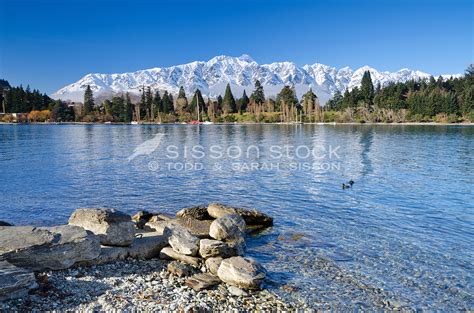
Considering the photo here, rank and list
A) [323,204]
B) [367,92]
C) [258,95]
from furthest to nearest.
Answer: [258,95], [367,92], [323,204]

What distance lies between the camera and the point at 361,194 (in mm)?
20953

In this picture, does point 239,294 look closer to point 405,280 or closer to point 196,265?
point 196,265

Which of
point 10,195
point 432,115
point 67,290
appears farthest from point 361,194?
point 432,115

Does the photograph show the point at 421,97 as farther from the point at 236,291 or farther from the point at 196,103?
the point at 236,291

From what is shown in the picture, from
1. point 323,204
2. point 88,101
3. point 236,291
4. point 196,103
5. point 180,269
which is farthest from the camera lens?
point 88,101

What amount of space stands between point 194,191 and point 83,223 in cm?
1048

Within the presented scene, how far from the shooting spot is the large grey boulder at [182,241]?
1113cm

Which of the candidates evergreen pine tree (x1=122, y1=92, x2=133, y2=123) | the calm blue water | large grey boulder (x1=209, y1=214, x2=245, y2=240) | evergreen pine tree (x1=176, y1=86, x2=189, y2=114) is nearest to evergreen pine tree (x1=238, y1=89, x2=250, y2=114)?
evergreen pine tree (x1=176, y1=86, x2=189, y2=114)

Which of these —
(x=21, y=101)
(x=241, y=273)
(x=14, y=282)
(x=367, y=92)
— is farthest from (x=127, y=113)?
(x=14, y=282)

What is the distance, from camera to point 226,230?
12.6 metres

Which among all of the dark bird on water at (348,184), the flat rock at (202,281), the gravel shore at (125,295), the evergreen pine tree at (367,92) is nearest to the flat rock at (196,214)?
the gravel shore at (125,295)

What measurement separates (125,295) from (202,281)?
1.93m

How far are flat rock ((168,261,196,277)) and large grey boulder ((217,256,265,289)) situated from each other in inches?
32.0

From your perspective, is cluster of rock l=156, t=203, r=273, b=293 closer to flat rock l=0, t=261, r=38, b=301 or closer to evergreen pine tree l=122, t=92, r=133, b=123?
flat rock l=0, t=261, r=38, b=301
